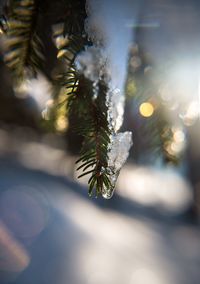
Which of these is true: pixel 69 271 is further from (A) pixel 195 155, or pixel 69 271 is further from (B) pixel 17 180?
(A) pixel 195 155

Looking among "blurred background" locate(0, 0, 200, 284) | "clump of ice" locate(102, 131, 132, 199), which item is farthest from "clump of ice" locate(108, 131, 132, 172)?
"blurred background" locate(0, 0, 200, 284)

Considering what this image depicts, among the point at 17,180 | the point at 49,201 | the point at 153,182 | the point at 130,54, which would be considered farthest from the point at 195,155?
the point at 130,54

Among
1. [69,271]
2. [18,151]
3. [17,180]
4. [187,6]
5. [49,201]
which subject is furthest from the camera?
[18,151]

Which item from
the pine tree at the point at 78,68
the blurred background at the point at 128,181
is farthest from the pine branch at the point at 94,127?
the blurred background at the point at 128,181

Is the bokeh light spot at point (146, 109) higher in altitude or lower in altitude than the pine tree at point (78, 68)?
lower

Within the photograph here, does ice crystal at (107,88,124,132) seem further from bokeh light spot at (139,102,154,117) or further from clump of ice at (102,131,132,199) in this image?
bokeh light spot at (139,102,154,117)

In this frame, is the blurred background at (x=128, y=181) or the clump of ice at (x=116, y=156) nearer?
the clump of ice at (x=116, y=156)

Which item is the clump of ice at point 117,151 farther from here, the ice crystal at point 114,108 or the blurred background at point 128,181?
the blurred background at point 128,181
